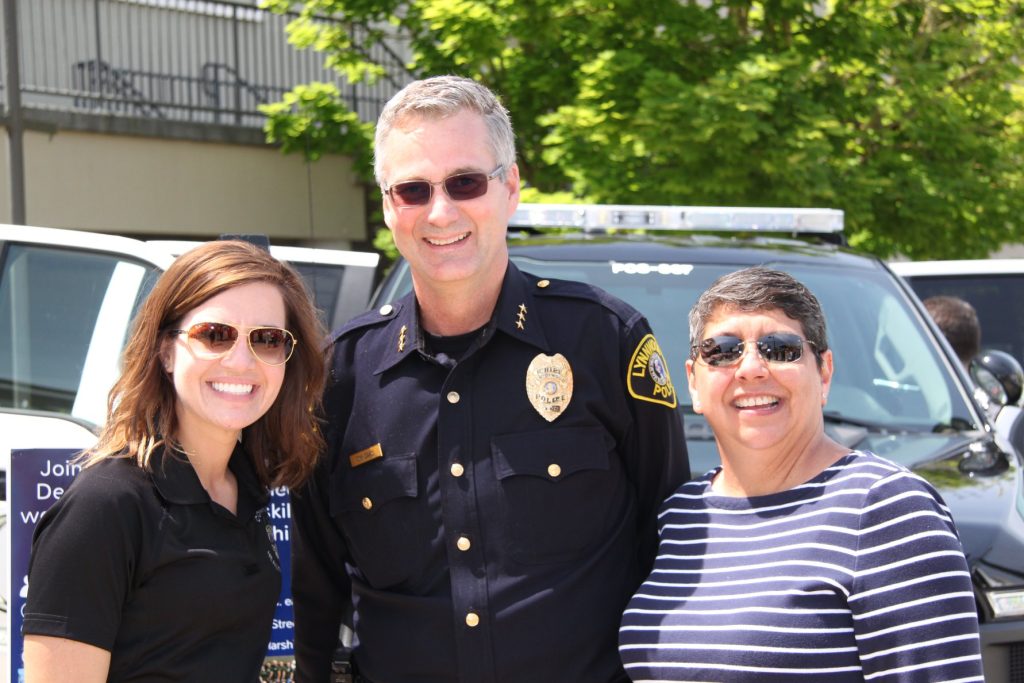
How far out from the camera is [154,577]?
7.63ft

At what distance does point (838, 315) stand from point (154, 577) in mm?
2827

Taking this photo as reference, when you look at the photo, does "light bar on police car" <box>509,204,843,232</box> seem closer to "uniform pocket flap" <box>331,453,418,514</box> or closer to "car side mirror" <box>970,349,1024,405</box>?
"car side mirror" <box>970,349,1024,405</box>

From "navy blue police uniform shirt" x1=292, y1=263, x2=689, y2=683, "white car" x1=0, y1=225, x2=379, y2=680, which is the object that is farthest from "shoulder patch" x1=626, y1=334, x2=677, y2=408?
"white car" x1=0, y1=225, x2=379, y2=680

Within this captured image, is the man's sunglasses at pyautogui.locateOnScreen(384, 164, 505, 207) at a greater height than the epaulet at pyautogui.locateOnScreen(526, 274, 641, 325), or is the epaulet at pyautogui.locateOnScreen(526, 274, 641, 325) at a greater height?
the man's sunglasses at pyautogui.locateOnScreen(384, 164, 505, 207)

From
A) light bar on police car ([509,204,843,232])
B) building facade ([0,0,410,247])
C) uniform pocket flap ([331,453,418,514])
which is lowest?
uniform pocket flap ([331,453,418,514])

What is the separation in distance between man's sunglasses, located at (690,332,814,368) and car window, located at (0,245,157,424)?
2.02m

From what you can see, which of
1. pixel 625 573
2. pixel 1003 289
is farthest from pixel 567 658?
pixel 1003 289

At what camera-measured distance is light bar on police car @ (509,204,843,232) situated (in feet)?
15.3

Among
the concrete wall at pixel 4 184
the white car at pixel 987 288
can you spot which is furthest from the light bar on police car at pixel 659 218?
the concrete wall at pixel 4 184

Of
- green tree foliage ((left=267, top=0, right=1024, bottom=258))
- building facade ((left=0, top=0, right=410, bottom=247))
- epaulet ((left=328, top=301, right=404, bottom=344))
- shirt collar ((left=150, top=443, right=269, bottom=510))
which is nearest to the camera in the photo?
shirt collar ((left=150, top=443, right=269, bottom=510))

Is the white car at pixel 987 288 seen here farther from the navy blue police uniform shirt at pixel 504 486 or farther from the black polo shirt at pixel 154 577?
the black polo shirt at pixel 154 577

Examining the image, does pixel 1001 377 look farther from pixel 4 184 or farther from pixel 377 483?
pixel 4 184

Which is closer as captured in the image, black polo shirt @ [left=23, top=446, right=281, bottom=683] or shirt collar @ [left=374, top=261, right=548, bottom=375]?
black polo shirt @ [left=23, top=446, right=281, bottom=683]

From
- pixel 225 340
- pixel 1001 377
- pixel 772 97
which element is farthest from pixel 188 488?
pixel 772 97
